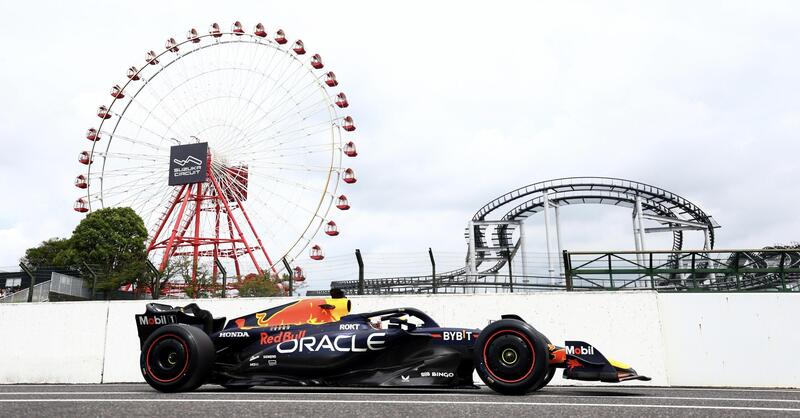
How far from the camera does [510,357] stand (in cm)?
543

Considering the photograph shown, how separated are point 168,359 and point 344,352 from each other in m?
1.97

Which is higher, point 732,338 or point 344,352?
point 344,352

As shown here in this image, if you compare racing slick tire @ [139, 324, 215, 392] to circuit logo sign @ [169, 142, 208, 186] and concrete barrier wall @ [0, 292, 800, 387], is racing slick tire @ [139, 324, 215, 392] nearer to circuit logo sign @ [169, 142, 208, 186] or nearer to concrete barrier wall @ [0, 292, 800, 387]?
concrete barrier wall @ [0, 292, 800, 387]

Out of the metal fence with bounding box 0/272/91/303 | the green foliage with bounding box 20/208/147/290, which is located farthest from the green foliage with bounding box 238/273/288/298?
Answer: the green foliage with bounding box 20/208/147/290

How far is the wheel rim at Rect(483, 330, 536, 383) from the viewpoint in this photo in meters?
5.35

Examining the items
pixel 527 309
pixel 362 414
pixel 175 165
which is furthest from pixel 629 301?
pixel 175 165

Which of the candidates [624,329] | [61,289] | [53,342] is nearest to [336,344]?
[624,329]

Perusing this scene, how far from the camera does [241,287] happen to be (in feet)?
57.0

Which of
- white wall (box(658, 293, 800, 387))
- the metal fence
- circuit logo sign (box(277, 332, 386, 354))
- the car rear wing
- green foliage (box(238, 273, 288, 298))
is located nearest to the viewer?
circuit logo sign (box(277, 332, 386, 354))

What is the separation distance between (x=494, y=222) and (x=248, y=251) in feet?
64.0

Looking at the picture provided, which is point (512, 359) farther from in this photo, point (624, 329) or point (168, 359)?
point (624, 329)

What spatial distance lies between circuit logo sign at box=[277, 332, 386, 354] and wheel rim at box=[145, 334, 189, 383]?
103cm

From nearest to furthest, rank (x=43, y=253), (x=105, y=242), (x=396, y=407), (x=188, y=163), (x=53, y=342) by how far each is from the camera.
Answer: (x=396, y=407)
(x=53, y=342)
(x=188, y=163)
(x=105, y=242)
(x=43, y=253)

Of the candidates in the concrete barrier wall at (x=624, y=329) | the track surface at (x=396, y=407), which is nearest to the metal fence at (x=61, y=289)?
the concrete barrier wall at (x=624, y=329)
